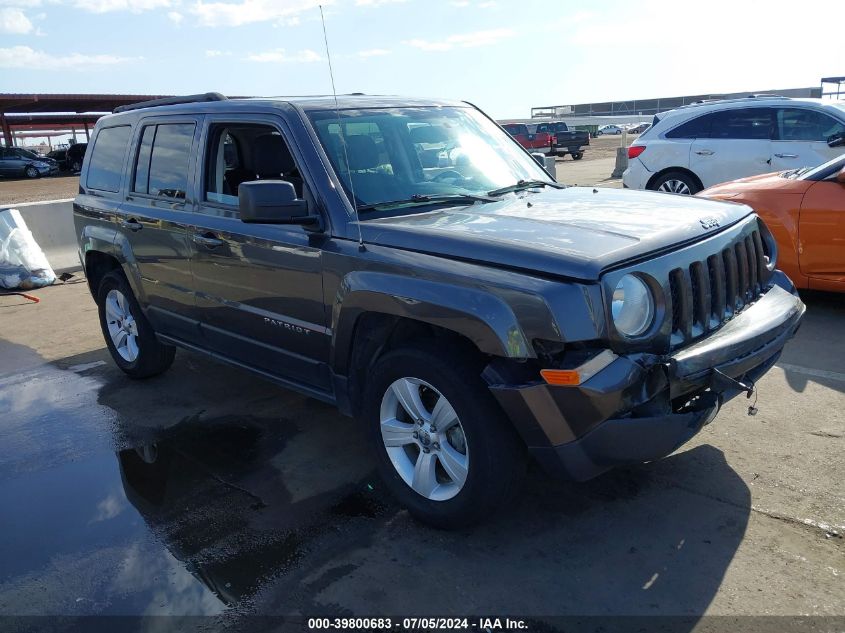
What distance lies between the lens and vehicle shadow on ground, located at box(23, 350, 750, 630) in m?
2.95

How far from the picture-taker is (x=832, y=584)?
9.45 ft

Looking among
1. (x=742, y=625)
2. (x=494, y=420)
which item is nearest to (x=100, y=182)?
(x=494, y=420)

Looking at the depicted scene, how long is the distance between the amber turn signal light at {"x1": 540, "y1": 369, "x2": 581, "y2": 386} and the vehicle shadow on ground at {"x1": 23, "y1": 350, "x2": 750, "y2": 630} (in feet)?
2.77

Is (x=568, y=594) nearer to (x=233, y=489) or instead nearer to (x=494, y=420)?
(x=494, y=420)

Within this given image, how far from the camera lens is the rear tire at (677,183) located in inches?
407

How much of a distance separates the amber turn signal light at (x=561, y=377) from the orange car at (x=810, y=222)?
4.32 m

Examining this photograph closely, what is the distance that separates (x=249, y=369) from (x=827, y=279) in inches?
186

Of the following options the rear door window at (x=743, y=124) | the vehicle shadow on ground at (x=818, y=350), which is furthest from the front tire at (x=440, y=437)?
the rear door window at (x=743, y=124)

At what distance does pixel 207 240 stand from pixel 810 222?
483 cm

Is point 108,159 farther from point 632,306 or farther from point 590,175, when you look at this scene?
point 590,175

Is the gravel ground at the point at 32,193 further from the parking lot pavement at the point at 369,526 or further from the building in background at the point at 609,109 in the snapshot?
the building in background at the point at 609,109

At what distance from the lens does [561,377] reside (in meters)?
2.81

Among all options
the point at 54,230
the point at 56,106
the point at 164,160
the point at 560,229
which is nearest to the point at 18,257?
the point at 54,230

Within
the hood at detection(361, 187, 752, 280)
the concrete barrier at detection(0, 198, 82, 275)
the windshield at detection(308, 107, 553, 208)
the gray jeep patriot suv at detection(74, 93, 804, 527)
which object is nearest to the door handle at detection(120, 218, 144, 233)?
the gray jeep patriot suv at detection(74, 93, 804, 527)
